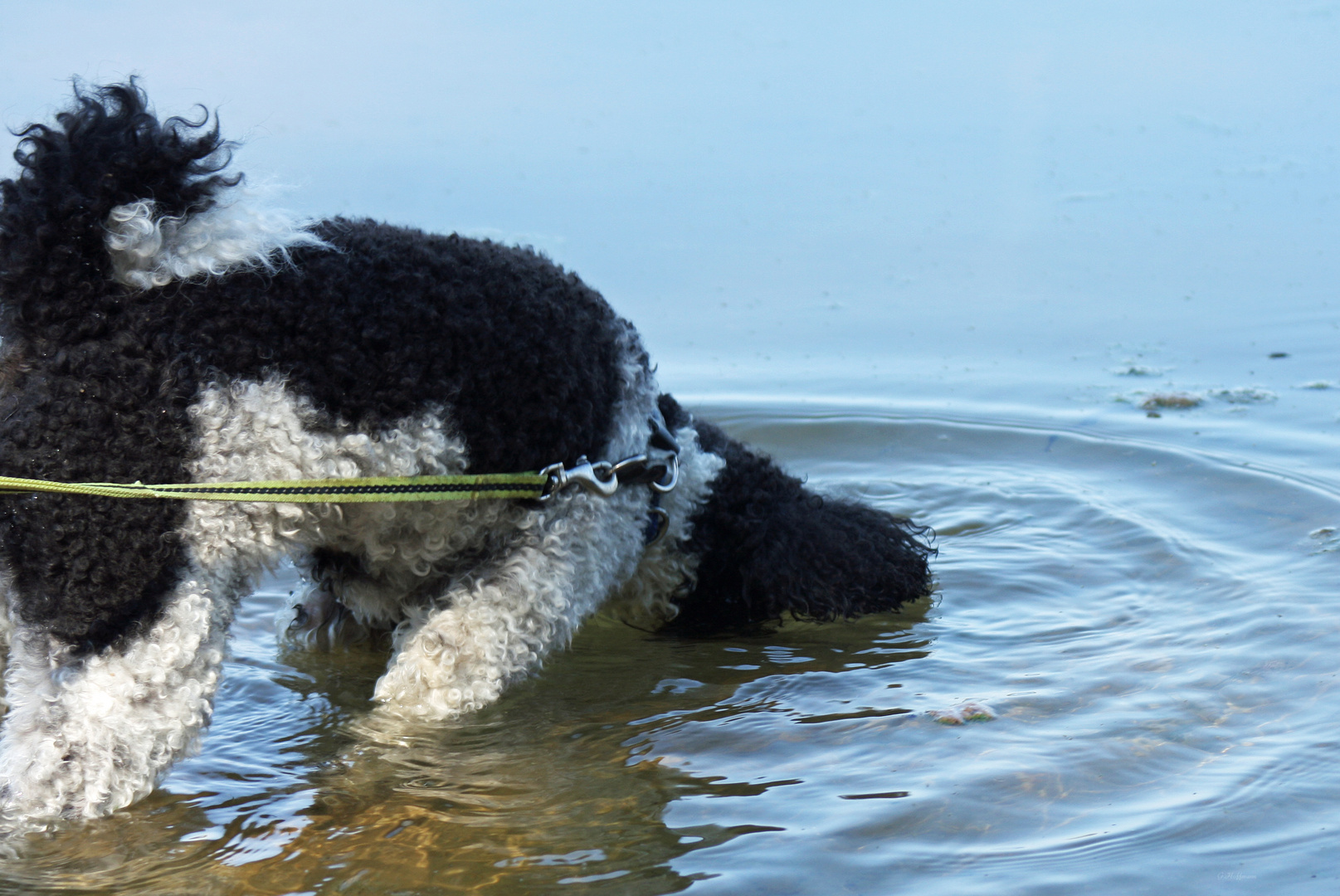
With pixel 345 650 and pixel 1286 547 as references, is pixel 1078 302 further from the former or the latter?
pixel 345 650

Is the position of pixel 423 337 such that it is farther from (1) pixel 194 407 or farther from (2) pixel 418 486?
(1) pixel 194 407

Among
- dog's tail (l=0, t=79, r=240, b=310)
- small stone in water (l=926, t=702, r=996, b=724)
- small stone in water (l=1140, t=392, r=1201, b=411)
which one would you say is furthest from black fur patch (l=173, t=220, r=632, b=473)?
small stone in water (l=1140, t=392, r=1201, b=411)

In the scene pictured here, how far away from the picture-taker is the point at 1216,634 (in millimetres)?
4324

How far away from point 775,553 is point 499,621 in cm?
102

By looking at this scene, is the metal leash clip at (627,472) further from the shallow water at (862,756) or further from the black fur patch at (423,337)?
the shallow water at (862,756)

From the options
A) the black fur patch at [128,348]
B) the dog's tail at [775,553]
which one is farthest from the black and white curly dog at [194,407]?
the dog's tail at [775,553]

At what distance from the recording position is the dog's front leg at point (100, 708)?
291 cm

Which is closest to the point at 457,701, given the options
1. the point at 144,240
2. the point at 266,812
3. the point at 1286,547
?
the point at 266,812

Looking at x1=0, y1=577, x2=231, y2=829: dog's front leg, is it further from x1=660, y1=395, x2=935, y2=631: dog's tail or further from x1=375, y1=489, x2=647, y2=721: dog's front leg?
x1=660, y1=395, x2=935, y2=631: dog's tail

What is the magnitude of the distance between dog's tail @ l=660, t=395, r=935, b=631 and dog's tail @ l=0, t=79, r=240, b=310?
1715 mm

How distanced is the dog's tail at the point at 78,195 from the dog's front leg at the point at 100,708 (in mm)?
721

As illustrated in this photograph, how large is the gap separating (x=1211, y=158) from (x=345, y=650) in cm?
899

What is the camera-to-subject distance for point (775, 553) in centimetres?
412

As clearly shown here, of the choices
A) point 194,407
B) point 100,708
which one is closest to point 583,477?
point 194,407
